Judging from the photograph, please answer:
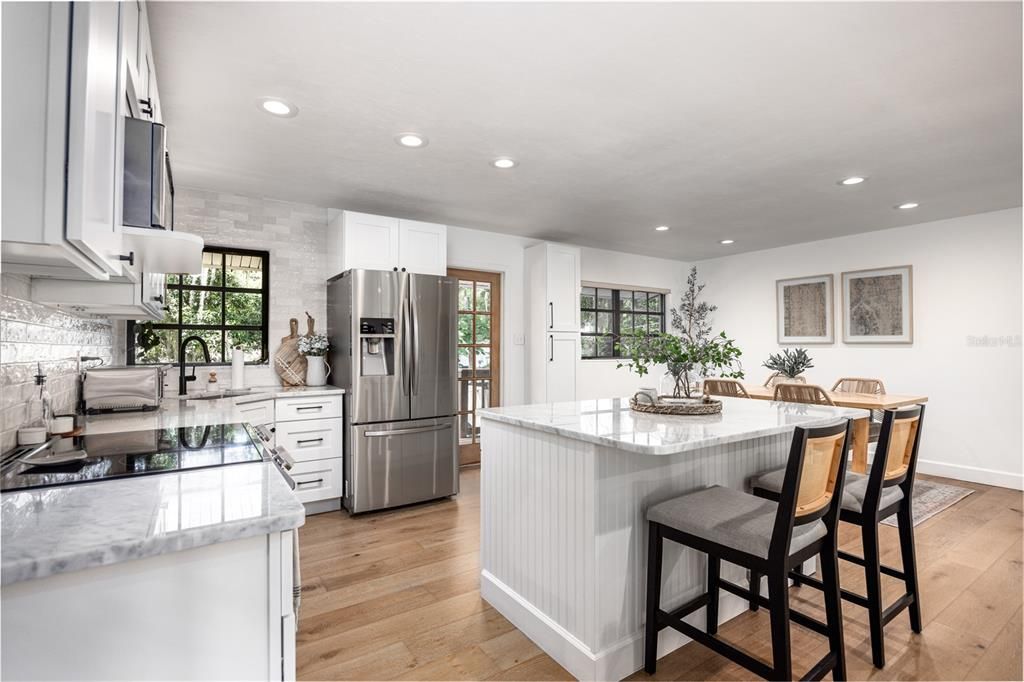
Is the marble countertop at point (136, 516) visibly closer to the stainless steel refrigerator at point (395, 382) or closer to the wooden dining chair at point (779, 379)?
the stainless steel refrigerator at point (395, 382)

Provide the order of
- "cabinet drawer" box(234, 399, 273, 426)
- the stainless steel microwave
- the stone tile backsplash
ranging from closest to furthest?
1. the stainless steel microwave
2. the stone tile backsplash
3. "cabinet drawer" box(234, 399, 273, 426)

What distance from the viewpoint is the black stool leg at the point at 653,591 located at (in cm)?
187

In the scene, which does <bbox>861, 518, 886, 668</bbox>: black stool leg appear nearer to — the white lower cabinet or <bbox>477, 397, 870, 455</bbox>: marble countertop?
<bbox>477, 397, 870, 455</bbox>: marble countertop

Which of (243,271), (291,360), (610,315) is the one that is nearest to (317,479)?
(291,360)

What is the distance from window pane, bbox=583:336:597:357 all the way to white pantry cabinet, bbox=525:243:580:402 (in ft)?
2.33

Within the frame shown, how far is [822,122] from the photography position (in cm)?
269

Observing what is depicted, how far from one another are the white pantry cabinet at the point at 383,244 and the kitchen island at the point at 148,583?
2977 millimetres

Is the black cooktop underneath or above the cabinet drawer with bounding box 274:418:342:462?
above

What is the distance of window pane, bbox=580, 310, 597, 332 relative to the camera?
6191 millimetres

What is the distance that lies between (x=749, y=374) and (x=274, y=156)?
5.68 meters

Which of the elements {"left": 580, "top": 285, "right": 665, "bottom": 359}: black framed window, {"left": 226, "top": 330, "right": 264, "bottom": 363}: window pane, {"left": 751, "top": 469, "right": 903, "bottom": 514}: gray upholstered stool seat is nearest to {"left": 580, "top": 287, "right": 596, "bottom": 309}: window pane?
{"left": 580, "top": 285, "right": 665, "bottom": 359}: black framed window

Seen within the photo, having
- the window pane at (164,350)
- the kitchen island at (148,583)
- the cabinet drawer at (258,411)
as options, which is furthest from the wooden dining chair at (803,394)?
the window pane at (164,350)

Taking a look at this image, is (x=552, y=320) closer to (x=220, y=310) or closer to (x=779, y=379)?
(x=779, y=379)

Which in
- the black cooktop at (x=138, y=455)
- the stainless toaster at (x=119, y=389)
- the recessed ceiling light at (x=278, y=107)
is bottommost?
the black cooktop at (x=138, y=455)
